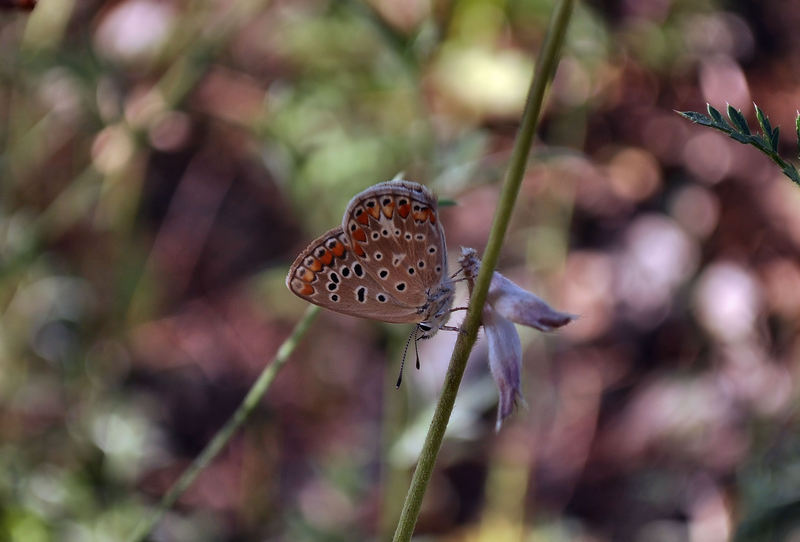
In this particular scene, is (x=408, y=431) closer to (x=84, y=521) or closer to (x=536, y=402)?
(x=84, y=521)

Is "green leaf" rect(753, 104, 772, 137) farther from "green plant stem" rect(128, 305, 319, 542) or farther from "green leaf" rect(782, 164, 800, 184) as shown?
"green plant stem" rect(128, 305, 319, 542)

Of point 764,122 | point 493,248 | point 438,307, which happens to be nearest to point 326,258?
point 438,307

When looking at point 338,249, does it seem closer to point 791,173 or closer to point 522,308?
point 522,308

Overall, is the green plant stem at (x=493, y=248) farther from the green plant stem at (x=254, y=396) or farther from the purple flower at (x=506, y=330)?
the green plant stem at (x=254, y=396)

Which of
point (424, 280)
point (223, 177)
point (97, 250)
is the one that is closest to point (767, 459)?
point (424, 280)

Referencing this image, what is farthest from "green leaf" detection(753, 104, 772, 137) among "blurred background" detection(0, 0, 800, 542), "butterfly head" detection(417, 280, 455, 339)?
"blurred background" detection(0, 0, 800, 542)

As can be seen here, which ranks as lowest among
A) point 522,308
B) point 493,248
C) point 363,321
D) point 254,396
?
point 363,321
